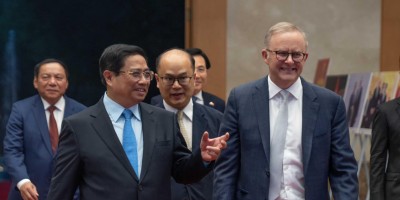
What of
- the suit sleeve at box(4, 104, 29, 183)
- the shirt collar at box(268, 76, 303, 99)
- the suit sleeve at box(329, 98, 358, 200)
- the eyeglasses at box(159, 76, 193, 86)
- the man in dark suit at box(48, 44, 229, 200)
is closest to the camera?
the man in dark suit at box(48, 44, 229, 200)

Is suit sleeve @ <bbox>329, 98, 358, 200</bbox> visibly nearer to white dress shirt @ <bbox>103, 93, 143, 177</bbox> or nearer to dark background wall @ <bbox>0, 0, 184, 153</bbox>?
white dress shirt @ <bbox>103, 93, 143, 177</bbox>

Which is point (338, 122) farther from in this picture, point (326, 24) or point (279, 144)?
point (326, 24)

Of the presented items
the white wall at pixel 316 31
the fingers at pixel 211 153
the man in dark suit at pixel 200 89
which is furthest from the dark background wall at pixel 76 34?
the fingers at pixel 211 153

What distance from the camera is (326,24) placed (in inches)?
444

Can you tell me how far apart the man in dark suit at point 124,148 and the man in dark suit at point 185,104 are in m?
1.12

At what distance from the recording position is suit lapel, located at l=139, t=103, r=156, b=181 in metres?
4.78

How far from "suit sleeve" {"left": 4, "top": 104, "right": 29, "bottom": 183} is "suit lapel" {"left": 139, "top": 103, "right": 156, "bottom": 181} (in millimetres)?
2838

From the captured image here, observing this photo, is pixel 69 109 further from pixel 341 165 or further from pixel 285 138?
pixel 341 165

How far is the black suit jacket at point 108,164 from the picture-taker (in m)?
4.73

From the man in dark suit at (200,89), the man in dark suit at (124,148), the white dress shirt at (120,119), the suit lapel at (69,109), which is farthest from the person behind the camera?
the suit lapel at (69,109)

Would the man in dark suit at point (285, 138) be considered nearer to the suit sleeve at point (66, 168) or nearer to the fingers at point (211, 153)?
the fingers at point (211, 153)

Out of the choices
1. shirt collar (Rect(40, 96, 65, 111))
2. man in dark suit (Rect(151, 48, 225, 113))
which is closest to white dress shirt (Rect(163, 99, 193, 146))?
man in dark suit (Rect(151, 48, 225, 113))

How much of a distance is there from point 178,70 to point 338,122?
143cm

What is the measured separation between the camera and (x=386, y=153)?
20.4 feet
